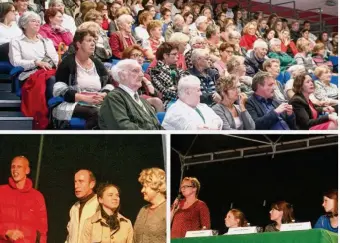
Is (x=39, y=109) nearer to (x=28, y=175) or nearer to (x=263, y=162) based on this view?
(x=28, y=175)

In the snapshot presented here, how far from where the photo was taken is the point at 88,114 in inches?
116

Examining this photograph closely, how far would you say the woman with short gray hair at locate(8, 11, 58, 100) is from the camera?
130 inches

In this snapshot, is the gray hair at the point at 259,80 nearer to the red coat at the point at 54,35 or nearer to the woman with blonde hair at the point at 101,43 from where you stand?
the woman with blonde hair at the point at 101,43

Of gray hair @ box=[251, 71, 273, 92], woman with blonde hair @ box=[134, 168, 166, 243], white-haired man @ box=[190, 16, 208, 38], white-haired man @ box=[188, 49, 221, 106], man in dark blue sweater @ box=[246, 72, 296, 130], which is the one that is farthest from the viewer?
white-haired man @ box=[190, 16, 208, 38]

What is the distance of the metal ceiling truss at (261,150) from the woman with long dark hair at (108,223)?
0.35 meters

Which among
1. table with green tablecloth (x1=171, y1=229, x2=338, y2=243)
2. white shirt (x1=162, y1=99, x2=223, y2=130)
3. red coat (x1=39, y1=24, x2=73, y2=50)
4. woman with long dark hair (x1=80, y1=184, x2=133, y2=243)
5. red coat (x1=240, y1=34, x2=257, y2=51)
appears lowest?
table with green tablecloth (x1=171, y1=229, x2=338, y2=243)

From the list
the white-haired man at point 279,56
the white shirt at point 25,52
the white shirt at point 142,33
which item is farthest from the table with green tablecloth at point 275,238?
the white-haired man at point 279,56

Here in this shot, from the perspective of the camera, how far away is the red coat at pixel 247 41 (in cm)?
587

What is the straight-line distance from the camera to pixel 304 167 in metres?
2.89

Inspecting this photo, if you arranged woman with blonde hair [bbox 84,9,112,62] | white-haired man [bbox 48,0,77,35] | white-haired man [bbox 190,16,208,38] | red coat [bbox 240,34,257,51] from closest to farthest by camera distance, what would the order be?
woman with blonde hair [bbox 84,9,112,62] → white-haired man [bbox 48,0,77,35] → white-haired man [bbox 190,16,208,38] → red coat [bbox 240,34,257,51]

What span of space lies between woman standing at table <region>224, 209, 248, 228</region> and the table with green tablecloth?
91 mm

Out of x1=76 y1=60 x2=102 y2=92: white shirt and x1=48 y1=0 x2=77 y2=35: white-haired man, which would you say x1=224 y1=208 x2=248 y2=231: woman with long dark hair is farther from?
x1=48 y1=0 x2=77 y2=35: white-haired man

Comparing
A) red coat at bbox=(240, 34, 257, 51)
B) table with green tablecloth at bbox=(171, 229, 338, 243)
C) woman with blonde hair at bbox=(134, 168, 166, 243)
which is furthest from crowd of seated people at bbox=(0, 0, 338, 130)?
red coat at bbox=(240, 34, 257, 51)

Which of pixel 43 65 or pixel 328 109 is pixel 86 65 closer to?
pixel 43 65
